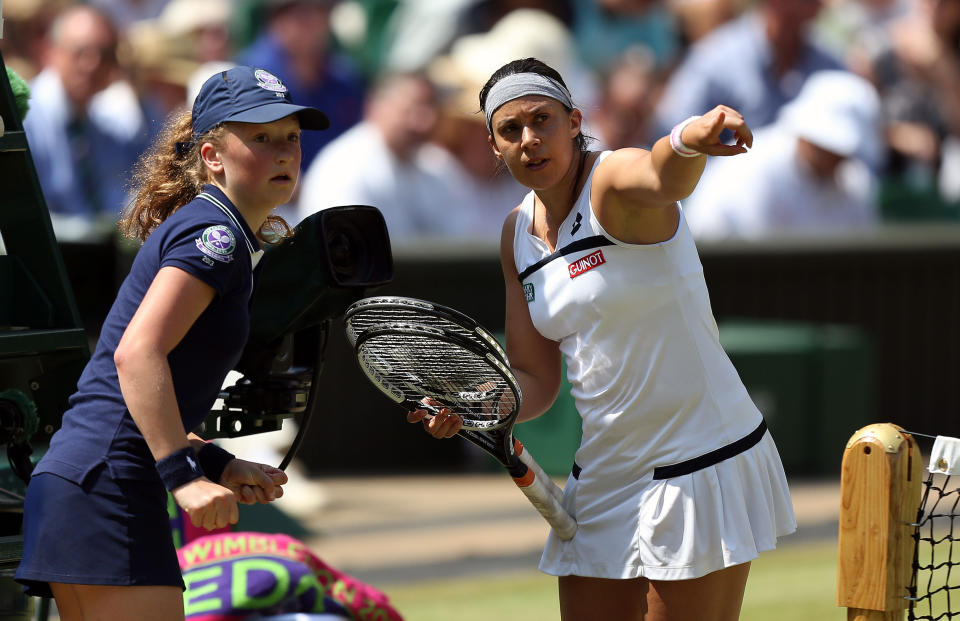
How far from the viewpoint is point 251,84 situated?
2697 mm

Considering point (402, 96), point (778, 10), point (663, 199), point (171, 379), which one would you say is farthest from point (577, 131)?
point (778, 10)

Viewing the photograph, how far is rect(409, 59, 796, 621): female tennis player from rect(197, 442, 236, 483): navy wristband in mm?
427

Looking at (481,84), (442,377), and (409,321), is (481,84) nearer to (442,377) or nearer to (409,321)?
(442,377)

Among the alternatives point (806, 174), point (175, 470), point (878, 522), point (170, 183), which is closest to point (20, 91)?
point (170, 183)

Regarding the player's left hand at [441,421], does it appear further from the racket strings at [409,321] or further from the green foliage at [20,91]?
the green foliage at [20,91]

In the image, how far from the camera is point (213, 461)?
2.72 metres

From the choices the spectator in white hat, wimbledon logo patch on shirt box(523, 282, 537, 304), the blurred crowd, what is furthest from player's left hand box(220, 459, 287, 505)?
the spectator in white hat

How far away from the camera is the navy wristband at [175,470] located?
241 cm

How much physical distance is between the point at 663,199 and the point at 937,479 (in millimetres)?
6536

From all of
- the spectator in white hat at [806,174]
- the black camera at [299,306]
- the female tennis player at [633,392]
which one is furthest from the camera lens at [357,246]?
the spectator in white hat at [806,174]

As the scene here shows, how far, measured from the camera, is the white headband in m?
2.97

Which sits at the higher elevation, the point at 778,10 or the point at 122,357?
the point at 778,10

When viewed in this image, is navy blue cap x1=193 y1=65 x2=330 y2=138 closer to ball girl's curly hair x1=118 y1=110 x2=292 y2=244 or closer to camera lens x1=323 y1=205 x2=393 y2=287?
ball girl's curly hair x1=118 y1=110 x2=292 y2=244

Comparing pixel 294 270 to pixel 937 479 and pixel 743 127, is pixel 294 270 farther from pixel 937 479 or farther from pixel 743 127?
pixel 937 479
